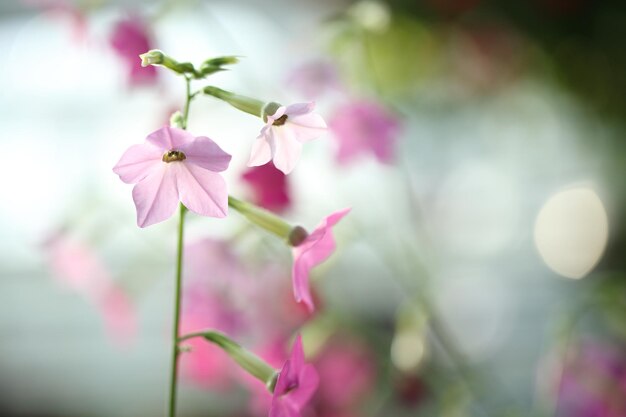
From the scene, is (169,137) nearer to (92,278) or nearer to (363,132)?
(363,132)

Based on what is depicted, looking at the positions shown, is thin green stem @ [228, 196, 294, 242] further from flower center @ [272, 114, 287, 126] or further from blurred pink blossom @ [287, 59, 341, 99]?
blurred pink blossom @ [287, 59, 341, 99]

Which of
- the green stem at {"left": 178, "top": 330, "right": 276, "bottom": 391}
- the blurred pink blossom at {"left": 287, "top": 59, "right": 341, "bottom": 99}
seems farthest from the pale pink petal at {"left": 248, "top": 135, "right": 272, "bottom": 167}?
the blurred pink blossom at {"left": 287, "top": 59, "right": 341, "bottom": 99}

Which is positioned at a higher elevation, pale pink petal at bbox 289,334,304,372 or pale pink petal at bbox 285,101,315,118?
pale pink petal at bbox 285,101,315,118

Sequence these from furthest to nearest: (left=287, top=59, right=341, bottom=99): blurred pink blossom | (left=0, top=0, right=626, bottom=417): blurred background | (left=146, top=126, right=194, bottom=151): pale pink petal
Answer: (left=0, top=0, right=626, bottom=417): blurred background → (left=287, top=59, right=341, bottom=99): blurred pink blossom → (left=146, top=126, right=194, bottom=151): pale pink petal

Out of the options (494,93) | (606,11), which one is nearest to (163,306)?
(494,93)

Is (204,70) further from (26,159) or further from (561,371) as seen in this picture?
(26,159)

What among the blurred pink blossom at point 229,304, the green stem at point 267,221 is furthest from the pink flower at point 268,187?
the green stem at point 267,221

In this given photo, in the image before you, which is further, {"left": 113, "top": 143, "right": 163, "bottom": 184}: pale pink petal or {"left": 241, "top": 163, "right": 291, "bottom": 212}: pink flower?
{"left": 241, "top": 163, "right": 291, "bottom": 212}: pink flower
